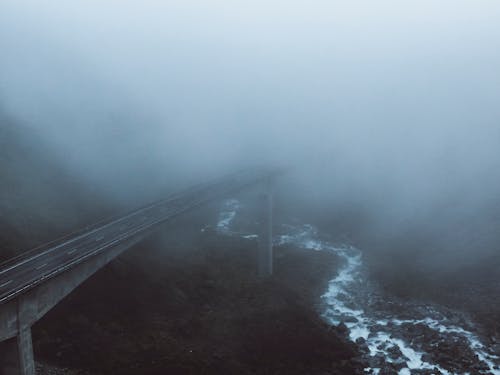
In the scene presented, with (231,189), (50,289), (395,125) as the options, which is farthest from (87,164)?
(395,125)

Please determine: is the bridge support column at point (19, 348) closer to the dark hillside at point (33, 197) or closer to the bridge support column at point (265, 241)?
the dark hillside at point (33, 197)

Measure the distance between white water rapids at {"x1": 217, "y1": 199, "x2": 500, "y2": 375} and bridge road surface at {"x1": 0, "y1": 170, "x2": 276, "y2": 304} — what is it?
1922 centimetres

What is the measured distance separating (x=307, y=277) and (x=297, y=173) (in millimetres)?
56307

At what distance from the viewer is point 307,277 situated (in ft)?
211

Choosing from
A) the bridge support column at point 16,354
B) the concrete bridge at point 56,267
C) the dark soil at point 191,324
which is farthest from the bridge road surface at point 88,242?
the dark soil at point 191,324

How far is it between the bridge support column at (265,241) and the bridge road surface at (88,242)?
658cm

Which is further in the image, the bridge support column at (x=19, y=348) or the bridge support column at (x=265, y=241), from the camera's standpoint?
the bridge support column at (x=265, y=241)

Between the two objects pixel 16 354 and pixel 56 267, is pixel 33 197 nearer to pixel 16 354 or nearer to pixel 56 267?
pixel 56 267

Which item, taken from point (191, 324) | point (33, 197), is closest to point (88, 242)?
point (191, 324)

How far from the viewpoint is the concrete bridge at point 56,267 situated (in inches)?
1077

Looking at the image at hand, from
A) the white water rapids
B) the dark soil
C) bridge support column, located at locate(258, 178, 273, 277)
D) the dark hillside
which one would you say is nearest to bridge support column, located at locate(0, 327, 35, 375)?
the dark soil

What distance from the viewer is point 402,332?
4988 cm

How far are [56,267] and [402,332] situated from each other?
3543 cm

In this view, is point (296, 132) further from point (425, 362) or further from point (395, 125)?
point (425, 362)
